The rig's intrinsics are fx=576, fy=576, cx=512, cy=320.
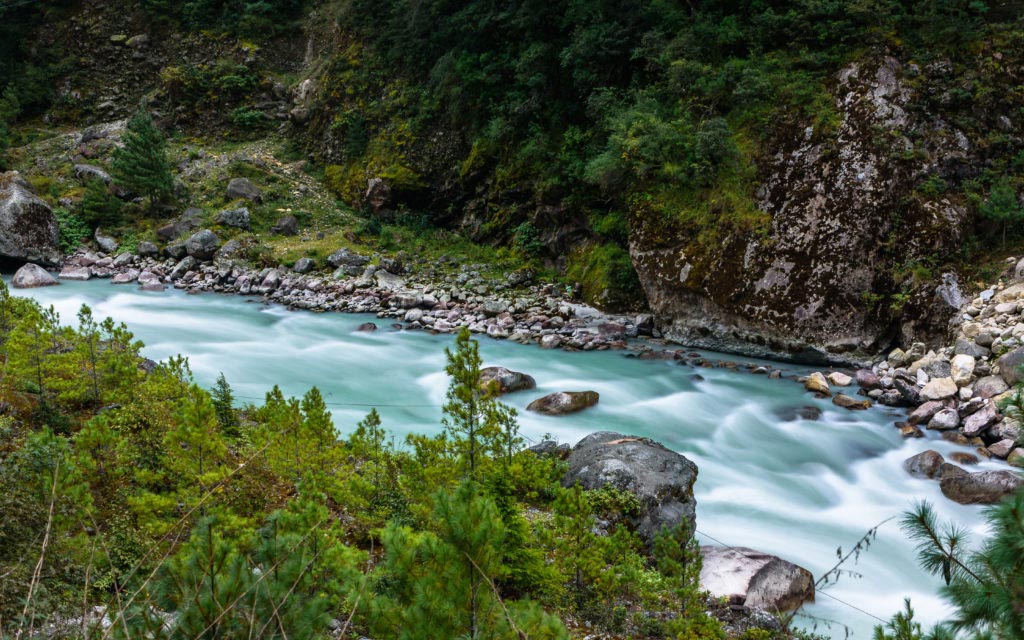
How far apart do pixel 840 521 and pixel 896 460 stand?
1.90 metres

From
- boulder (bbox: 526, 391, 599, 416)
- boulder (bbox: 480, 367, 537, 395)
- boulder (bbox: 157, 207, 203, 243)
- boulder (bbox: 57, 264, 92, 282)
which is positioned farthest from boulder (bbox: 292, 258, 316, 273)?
boulder (bbox: 526, 391, 599, 416)

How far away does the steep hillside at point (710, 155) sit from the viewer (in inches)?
471

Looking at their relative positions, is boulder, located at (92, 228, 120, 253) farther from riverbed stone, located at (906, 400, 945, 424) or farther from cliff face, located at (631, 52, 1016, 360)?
riverbed stone, located at (906, 400, 945, 424)

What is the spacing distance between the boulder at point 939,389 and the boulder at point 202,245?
20.9 m

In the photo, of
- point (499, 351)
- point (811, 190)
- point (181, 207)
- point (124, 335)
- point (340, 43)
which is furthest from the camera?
point (340, 43)

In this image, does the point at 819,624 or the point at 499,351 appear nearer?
the point at 819,624

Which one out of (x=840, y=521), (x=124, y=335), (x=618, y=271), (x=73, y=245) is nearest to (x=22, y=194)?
(x=73, y=245)

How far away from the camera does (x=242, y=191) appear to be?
74.8 feet

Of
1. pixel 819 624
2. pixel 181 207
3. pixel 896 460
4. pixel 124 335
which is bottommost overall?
pixel 819 624

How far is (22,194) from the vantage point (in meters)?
19.5

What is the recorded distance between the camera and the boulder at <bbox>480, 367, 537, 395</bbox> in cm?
1088

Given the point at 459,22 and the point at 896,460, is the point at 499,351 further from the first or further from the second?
the point at 459,22

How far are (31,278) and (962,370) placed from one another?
23.9m

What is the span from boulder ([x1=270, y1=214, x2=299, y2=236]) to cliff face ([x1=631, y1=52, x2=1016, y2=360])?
15.2m
